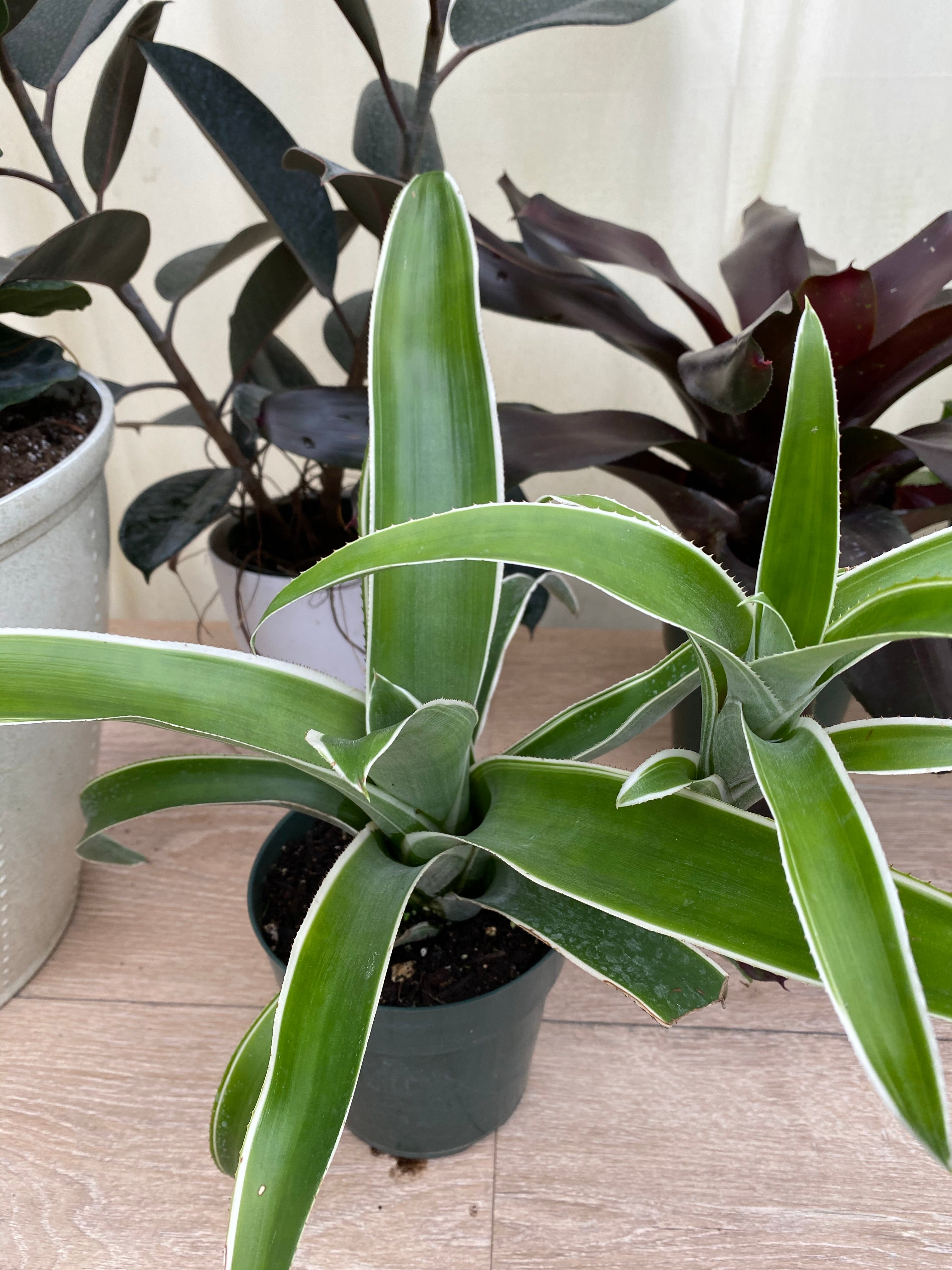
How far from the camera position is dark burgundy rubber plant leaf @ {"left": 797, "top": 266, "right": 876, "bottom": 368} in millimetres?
476

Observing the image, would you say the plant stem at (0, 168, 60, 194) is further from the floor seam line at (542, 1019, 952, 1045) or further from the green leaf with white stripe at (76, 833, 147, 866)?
the floor seam line at (542, 1019, 952, 1045)

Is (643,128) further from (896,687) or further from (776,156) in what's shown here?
(896,687)

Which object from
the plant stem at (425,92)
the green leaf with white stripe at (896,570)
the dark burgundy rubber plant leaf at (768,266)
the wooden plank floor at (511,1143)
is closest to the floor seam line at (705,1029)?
the wooden plank floor at (511,1143)

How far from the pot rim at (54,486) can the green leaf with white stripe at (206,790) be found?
0.14 m

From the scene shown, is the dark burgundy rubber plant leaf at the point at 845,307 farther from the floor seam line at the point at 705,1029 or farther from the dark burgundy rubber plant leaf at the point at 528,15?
the floor seam line at the point at 705,1029

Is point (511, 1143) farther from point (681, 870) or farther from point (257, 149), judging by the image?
point (257, 149)

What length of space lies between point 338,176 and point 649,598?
1.13 ft

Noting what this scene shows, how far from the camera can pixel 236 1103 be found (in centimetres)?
39

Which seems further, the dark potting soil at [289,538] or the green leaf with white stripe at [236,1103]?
the dark potting soil at [289,538]

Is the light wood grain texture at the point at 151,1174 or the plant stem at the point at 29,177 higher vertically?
the plant stem at the point at 29,177

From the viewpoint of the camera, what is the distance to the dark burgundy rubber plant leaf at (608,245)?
1.96 ft

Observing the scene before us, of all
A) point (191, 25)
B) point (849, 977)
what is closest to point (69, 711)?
point (849, 977)

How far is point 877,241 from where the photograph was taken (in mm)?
810

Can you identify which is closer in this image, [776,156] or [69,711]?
[69,711]
